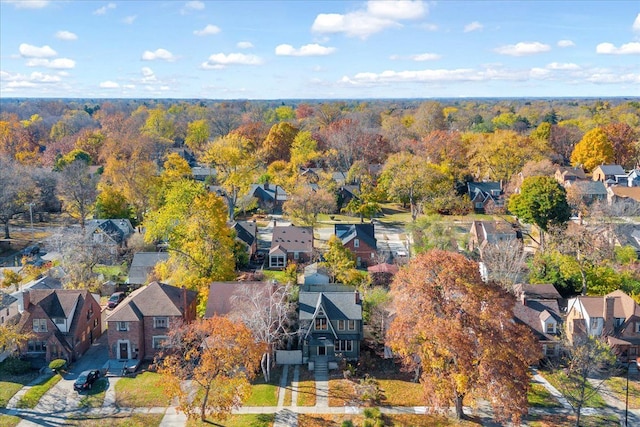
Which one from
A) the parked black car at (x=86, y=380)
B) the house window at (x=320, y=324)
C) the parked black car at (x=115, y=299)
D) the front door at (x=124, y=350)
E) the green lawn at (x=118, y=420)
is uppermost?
the house window at (x=320, y=324)

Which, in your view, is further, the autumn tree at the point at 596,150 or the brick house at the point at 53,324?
the autumn tree at the point at 596,150

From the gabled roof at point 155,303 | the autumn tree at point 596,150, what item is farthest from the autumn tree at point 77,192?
the autumn tree at point 596,150

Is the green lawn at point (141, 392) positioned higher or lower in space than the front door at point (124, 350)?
lower

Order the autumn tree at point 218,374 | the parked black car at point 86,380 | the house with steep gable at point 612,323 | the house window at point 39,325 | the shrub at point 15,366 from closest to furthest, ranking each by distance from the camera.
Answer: the autumn tree at point 218,374
the parked black car at point 86,380
the shrub at point 15,366
the house window at point 39,325
the house with steep gable at point 612,323

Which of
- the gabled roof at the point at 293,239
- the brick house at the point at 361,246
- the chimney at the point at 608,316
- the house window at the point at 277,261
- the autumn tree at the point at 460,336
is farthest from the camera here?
the gabled roof at the point at 293,239

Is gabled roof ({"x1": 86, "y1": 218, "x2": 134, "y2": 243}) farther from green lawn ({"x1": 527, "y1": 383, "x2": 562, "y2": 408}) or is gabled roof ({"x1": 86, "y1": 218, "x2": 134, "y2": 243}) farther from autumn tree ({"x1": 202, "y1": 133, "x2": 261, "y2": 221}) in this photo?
green lawn ({"x1": 527, "y1": 383, "x2": 562, "y2": 408})

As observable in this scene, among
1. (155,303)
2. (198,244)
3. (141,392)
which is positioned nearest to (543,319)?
(198,244)

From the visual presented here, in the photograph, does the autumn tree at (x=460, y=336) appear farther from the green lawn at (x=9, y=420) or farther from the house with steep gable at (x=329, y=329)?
the green lawn at (x=9, y=420)

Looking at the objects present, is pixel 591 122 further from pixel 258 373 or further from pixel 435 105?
pixel 258 373

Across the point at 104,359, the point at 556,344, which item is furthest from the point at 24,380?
the point at 556,344
